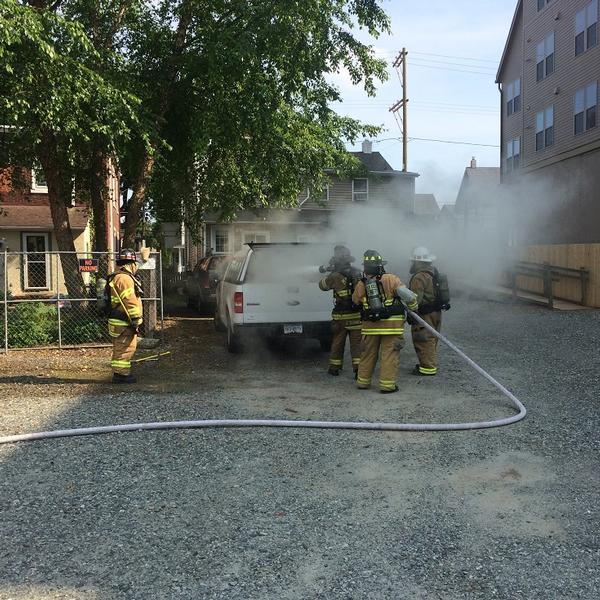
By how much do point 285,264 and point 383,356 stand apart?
2.80m

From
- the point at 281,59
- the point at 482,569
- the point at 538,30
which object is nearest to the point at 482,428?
the point at 482,569

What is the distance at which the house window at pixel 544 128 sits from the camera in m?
23.1

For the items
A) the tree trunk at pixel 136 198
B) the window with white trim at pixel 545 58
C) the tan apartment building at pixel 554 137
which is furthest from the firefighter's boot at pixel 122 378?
the window with white trim at pixel 545 58

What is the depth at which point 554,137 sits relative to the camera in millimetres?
22734

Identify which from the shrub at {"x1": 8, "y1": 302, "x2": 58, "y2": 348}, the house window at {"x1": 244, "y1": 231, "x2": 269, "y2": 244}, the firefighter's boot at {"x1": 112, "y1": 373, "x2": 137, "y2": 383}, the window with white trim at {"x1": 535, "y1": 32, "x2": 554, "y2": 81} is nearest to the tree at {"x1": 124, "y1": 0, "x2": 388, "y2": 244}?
the shrub at {"x1": 8, "y1": 302, "x2": 58, "y2": 348}

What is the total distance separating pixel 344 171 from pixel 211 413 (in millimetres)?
9877

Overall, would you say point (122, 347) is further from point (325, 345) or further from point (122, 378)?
point (325, 345)

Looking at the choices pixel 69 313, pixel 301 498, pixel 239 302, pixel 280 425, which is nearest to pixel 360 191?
pixel 69 313

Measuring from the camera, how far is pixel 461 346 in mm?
10398

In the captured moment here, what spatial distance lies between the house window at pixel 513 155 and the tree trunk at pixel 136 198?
1874 cm

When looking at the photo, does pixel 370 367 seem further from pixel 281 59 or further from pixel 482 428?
pixel 281 59

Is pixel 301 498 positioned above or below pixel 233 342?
below

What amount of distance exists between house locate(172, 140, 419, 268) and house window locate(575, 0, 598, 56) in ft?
26.9

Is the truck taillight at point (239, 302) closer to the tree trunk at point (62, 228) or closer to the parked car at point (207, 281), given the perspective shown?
the tree trunk at point (62, 228)
